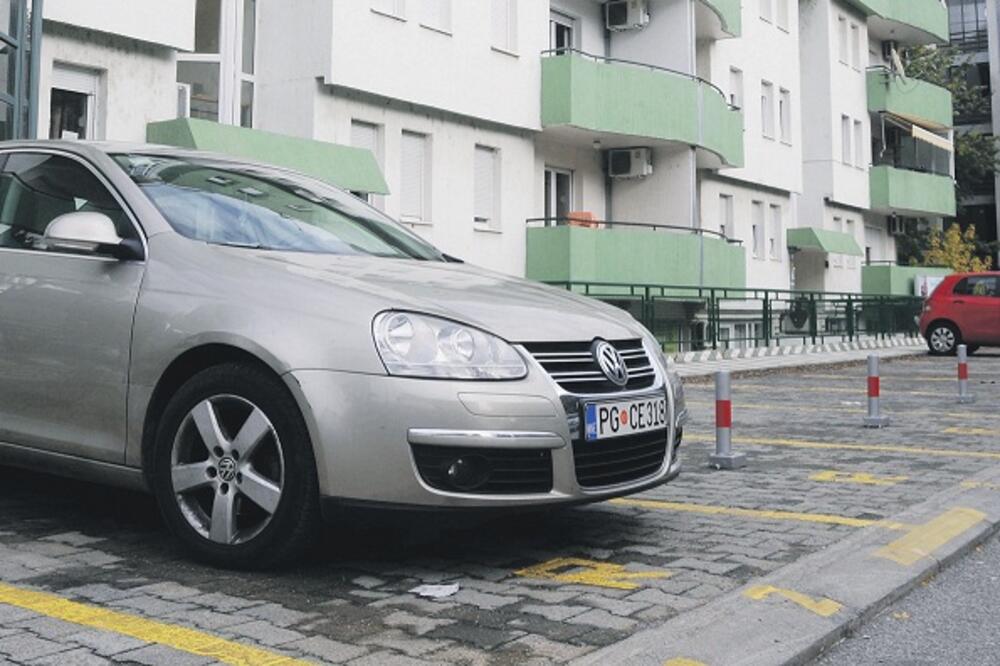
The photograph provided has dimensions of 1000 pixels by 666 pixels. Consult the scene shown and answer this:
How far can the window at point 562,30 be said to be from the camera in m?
24.9

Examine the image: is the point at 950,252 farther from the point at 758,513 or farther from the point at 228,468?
the point at 228,468

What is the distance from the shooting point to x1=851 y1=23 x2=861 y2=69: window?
128ft

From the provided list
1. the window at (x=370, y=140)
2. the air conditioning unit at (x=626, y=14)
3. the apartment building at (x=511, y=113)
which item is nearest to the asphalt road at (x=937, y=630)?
the apartment building at (x=511, y=113)

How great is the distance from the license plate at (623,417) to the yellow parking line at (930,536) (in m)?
1.09

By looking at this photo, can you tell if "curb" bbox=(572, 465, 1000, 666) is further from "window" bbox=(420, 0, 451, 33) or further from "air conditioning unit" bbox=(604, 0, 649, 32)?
"air conditioning unit" bbox=(604, 0, 649, 32)

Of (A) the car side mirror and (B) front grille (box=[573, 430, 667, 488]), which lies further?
(A) the car side mirror

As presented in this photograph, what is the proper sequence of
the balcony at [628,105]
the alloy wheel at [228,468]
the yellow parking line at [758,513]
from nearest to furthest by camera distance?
the alloy wheel at [228,468] → the yellow parking line at [758,513] → the balcony at [628,105]

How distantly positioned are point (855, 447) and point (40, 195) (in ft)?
20.5

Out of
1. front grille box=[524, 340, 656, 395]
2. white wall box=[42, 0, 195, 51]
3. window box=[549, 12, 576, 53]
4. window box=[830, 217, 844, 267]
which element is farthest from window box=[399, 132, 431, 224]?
window box=[830, 217, 844, 267]

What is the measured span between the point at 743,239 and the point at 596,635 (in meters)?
28.1

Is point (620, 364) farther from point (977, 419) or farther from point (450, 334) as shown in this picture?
point (977, 419)

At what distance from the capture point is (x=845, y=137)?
125 ft

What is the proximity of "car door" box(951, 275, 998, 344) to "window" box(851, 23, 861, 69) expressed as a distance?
16590 millimetres

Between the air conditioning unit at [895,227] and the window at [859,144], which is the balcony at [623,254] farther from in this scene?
the air conditioning unit at [895,227]
